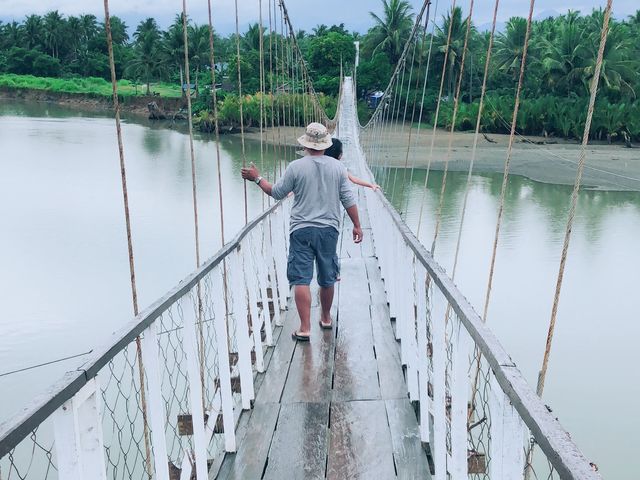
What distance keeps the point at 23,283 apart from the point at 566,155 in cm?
1696

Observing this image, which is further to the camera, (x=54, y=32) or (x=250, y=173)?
(x=54, y=32)

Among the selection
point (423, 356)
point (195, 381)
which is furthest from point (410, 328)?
point (195, 381)

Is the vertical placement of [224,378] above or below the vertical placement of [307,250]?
below

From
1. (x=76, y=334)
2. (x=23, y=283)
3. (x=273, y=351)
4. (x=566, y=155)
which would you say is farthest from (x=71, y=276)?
(x=566, y=155)

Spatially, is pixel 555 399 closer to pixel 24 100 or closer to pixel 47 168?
pixel 47 168

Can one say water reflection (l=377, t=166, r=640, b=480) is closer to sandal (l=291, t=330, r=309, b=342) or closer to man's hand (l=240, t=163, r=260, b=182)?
sandal (l=291, t=330, r=309, b=342)

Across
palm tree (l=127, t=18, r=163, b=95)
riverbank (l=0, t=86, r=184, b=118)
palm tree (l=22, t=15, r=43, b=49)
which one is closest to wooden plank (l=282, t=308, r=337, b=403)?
riverbank (l=0, t=86, r=184, b=118)

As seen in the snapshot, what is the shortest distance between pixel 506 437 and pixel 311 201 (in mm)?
1595

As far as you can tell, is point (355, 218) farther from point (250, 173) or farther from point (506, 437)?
point (506, 437)

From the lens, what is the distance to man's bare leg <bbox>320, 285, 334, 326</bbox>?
8.74ft

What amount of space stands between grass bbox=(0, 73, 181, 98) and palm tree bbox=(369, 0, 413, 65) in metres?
13.5

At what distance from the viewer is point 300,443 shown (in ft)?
5.96

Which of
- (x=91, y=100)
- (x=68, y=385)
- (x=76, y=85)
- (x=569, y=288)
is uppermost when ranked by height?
(x=68, y=385)

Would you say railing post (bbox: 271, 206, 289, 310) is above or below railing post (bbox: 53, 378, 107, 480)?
below
